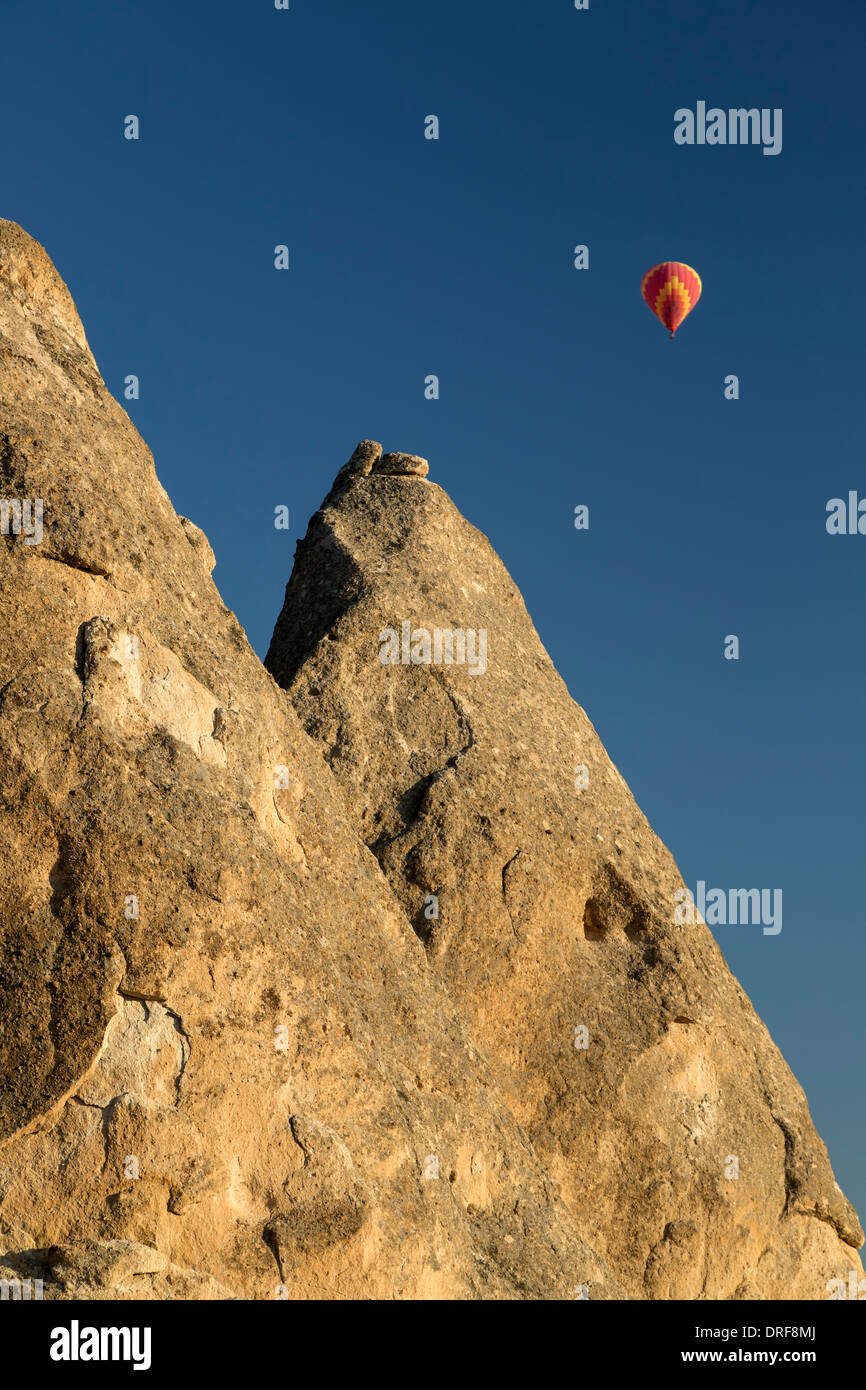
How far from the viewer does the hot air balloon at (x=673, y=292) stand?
3503 centimetres

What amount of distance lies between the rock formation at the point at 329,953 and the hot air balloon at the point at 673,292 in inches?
699

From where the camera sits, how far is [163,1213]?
33.9 feet

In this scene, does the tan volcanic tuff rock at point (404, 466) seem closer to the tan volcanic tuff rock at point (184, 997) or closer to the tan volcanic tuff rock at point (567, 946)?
the tan volcanic tuff rock at point (567, 946)

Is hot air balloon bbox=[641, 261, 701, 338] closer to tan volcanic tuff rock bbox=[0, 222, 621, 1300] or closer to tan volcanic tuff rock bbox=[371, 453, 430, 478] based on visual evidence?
tan volcanic tuff rock bbox=[371, 453, 430, 478]

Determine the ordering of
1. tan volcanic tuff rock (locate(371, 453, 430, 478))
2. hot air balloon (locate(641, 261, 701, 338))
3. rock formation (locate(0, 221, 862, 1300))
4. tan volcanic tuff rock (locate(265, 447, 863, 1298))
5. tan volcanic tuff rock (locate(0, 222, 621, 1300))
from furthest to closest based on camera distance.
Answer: hot air balloon (locate(641, 261, 701, 338))
tan volcanic tuff rock (locate(371, 453, 430, 478))
tan volcanic tuff rock (locate(265, 447, 863, 1298))
rock formation (locate(0, 221, 862, 1300))
tan volcanic tuff rock (locate(0, 222, 621, 1300))

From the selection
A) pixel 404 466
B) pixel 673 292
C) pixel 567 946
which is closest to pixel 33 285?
pixel 404 466

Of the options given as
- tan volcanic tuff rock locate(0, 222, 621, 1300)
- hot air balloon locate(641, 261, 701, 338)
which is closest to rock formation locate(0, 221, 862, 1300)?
tan volcanic tuff rock locate(0, 222, 621, 1300)

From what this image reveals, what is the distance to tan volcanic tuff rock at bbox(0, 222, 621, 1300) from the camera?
405 inches

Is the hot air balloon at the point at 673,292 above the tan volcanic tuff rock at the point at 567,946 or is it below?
above

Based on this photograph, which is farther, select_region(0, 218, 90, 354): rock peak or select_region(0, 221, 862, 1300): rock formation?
select_region(0, 218, 90, 354): rock peak

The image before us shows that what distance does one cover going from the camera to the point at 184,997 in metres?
10.8

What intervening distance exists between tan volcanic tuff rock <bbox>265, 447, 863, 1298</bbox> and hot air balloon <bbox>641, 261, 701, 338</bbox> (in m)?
18.7

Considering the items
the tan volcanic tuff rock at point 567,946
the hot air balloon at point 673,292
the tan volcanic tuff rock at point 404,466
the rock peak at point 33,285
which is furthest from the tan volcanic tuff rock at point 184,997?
the hot air balloon at point 673,292
